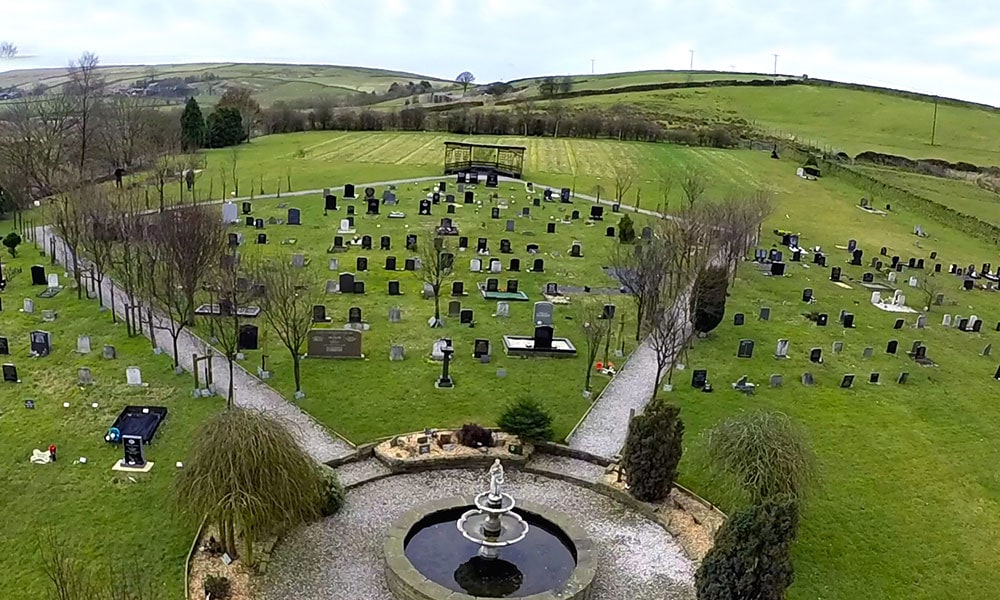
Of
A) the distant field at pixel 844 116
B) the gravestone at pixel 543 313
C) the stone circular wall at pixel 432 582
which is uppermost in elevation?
the distant field at pixel 844 116

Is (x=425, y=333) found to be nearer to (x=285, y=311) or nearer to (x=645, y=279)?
(x=285, y=311)

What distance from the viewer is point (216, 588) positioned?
15188 millimetres

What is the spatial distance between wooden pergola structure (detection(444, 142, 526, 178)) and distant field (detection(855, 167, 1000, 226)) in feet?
120

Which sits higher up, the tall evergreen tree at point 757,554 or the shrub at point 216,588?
the tall evergreen tree at point 757,554

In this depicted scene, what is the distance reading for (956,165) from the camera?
3492 inches

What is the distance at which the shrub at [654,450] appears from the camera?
61.8ft

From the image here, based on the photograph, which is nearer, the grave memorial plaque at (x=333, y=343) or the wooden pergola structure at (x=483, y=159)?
the grave memorial plaque at (x=333, y=343)

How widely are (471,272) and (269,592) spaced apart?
25577mm

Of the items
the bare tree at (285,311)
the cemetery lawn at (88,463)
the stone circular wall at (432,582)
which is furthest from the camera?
the bare tree at (285,311)

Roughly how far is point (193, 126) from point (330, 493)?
224 ft

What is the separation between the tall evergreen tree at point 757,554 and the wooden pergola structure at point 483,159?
56.1 meters

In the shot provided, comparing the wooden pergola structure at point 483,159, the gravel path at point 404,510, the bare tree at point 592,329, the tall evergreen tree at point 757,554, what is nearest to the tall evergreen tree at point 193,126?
the wooden pergola structure at point 483,159

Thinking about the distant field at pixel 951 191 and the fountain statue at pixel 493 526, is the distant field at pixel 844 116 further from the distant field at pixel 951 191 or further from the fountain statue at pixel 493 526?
the fountain statue at pixel 493 526

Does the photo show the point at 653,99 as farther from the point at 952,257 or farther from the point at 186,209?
the point at 186,209
